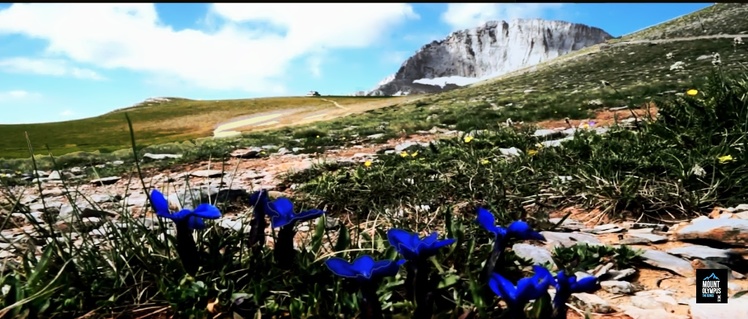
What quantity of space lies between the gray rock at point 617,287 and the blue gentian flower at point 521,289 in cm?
100

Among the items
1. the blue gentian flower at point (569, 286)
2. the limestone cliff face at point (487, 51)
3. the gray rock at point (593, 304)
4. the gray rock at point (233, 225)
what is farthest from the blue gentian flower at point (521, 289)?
the limestone cliff face at point (487, 51)

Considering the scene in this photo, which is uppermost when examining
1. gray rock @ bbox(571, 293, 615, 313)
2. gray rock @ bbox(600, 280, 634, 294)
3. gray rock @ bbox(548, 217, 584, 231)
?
gray rock @ bbox(548, 217, 584, 231)

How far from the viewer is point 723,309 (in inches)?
77.7

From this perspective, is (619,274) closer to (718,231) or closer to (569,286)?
(718,231)

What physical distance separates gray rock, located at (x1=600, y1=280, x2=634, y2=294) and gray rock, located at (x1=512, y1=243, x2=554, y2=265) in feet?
0.83

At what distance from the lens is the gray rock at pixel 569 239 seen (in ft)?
9.12

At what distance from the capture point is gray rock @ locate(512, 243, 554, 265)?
2484 millimetres

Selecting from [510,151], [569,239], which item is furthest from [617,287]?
[510,151]

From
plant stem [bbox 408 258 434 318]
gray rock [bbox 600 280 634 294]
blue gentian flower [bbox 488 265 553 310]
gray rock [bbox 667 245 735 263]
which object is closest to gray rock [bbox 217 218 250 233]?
plant stem [bbox 408 258 434 318]

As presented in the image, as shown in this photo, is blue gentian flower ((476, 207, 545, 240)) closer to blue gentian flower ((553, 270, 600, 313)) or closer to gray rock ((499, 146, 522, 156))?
blue gentian flower ((553, 270, 600, 313))

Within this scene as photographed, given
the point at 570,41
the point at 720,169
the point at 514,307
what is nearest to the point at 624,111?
the point at 720,169

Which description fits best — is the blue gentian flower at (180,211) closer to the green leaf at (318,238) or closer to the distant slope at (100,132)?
the green leaf at (318,238)

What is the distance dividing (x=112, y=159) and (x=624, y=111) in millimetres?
10292

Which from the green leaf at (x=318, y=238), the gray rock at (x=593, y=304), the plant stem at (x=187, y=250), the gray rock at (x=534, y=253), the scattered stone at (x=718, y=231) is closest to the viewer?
the plant stem at (x=187, y=250)
